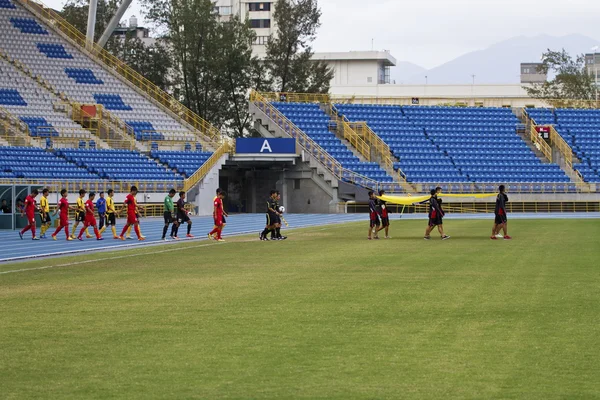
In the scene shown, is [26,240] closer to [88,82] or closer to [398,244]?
[398,244]

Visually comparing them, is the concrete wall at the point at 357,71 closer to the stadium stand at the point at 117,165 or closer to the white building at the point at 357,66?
the white building at the point at 357,66

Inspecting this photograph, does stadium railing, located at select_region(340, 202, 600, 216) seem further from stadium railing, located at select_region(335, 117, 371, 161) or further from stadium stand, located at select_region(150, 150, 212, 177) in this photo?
stadium stand, located at select_region(150, 150, 212, 177)

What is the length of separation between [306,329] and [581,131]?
196ft

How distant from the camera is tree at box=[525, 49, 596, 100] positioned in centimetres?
8781

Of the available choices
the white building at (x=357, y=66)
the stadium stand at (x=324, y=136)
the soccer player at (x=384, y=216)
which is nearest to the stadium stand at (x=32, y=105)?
the stadium stand at (x=324, y=136)

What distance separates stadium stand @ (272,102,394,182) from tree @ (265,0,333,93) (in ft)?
27.3

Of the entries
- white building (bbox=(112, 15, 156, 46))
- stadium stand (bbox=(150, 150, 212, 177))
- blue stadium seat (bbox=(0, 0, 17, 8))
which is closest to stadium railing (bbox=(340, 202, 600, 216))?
stadium stand (bbox=(150, 150, 212, 177))

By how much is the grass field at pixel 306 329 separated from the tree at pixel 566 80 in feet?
223

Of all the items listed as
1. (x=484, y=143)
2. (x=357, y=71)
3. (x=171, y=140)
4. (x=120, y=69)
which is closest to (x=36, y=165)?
(x=171, y=140)

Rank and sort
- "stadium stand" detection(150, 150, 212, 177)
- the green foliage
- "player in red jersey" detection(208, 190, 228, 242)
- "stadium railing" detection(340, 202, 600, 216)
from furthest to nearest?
the green foliage, "stadium railing" detection(340, 202, 600, 216), "stadium stand" detection(150, 150, 212, 177), "player in red jersey" detection(208, 190, 228, 242)

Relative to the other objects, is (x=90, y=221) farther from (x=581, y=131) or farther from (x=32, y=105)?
(x=581, y=131)

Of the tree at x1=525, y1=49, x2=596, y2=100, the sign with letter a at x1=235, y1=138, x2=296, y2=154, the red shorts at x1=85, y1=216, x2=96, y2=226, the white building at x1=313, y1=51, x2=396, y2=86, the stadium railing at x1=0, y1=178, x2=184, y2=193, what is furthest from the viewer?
the white building at x1=313, y1=51, x2=396, y2=86

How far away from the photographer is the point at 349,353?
10406 millimetres

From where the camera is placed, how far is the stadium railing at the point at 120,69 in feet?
216
